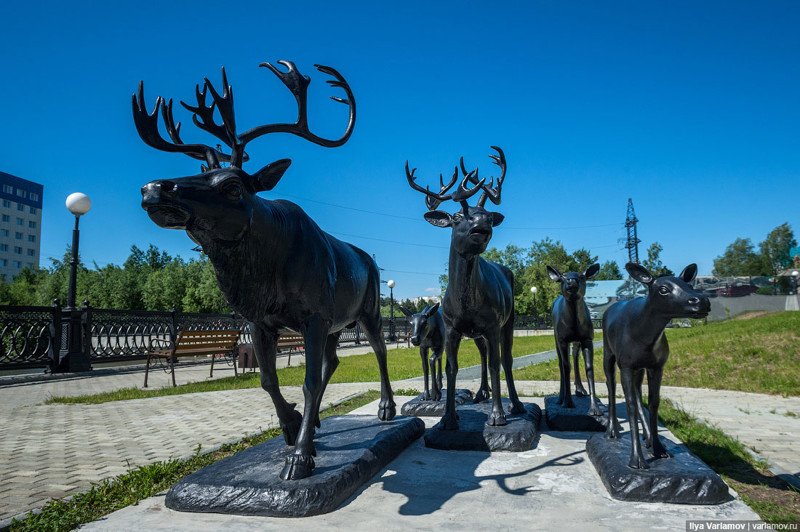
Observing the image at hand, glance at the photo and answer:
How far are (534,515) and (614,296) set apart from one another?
61.5 metres

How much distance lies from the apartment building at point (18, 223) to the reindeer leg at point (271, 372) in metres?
101

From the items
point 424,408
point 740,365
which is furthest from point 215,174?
point 740,365

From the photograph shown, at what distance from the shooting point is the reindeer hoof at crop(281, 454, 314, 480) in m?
3.52

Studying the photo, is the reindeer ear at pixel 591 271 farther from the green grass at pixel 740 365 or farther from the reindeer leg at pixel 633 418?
the green grass at pixel 740 365

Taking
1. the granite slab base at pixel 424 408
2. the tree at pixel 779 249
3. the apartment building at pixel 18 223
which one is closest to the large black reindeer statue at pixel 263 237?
the granite slab base at pixel 424 408

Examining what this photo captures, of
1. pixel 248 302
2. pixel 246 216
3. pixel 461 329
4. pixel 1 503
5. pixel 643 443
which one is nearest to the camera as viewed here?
pixel 246 216

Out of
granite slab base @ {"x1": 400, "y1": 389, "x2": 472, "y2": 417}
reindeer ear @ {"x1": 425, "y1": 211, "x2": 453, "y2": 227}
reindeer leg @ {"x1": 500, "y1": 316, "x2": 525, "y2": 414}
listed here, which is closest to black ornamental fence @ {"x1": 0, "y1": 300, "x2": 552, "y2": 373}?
granite slab base @ {"x1": 400, "y1": 389, "x2": 472, "y2": 417}

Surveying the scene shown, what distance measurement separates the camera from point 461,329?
18.3 feet

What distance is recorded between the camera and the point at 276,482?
137 inches

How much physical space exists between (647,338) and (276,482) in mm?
3136

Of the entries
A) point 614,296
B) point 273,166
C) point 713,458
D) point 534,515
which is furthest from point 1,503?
point 614,296

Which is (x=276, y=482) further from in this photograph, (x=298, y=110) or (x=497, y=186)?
(x=497, y=186)

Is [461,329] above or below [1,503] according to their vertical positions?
above

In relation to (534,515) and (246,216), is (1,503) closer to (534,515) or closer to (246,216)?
(246,216)
